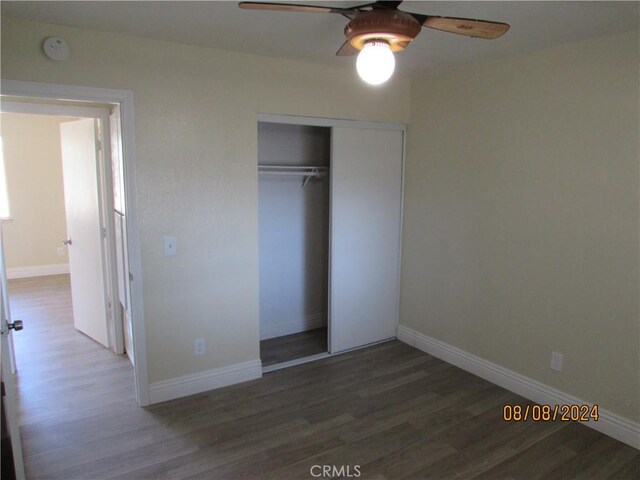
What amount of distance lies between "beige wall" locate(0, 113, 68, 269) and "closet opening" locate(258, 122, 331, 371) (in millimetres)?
4316

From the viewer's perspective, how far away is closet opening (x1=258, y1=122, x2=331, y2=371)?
3.97 metres

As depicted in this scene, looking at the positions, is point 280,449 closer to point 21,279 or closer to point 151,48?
point 151,48

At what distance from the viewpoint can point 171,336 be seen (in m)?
3.02

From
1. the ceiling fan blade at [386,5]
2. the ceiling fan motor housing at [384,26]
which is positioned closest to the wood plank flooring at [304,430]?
→ the ceiling fan motor housing at [384,26]

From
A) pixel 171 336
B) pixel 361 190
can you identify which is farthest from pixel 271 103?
pixel 171 336

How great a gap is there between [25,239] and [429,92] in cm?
610

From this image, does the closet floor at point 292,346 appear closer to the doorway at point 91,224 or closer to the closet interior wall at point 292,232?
the closet interior wall at point 292,232

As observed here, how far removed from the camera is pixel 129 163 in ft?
8.96

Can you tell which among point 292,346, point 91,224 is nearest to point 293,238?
point 292,346

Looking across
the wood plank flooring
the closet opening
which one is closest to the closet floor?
the closet opening

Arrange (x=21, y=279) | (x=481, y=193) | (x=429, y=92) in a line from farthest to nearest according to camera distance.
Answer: (x=21, y=279)
(x=429, y=92)
(x=481, y=193)

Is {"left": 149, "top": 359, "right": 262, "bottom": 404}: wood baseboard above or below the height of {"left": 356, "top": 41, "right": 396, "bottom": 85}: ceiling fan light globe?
below

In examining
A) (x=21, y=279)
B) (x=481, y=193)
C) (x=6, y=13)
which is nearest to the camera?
(x=6, y=13)

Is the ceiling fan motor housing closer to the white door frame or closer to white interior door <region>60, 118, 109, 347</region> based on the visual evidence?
the white door frame
